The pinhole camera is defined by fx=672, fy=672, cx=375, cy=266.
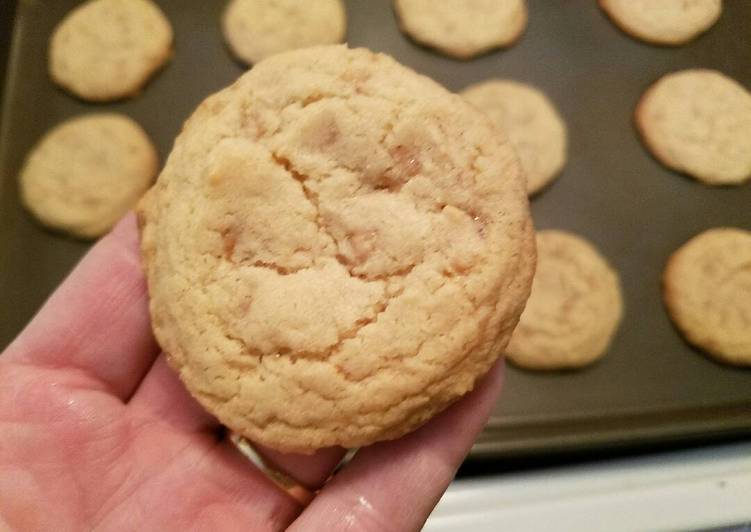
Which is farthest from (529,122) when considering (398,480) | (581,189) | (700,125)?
(398,480)

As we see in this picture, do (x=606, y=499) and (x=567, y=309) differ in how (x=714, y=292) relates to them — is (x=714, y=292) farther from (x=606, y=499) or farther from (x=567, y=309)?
(x=606, y=499)

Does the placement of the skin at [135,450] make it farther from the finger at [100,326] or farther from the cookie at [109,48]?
the cookie at [109,48]

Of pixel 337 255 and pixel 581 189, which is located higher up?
pixel 337 255

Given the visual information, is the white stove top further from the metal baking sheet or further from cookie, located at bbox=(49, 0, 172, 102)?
cookie, located at bbox=(49, 0, 172, 102)

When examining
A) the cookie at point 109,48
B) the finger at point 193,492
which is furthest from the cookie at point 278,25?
the finger at point 193,492

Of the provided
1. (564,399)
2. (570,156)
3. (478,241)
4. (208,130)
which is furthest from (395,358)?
(570,156)

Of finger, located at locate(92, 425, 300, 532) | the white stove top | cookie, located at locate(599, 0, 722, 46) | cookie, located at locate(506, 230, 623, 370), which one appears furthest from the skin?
cookie, located at locate(599, 0, 722, 46)

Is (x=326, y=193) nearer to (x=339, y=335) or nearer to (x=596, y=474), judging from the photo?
(x=339, y=335)
